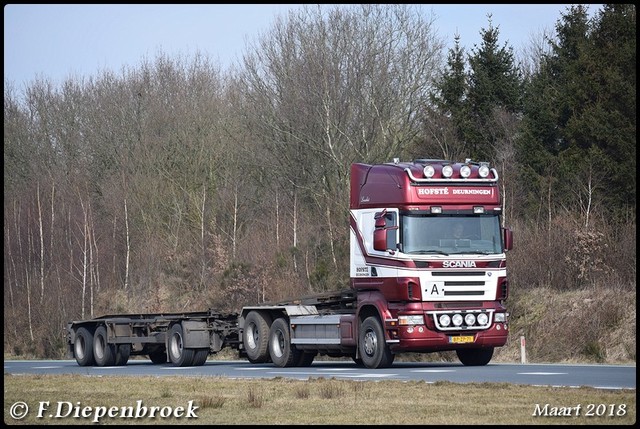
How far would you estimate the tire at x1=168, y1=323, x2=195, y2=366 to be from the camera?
2950cm

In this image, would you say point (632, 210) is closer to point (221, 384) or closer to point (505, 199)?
point (505, 199)

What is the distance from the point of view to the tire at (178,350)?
29.5 meters

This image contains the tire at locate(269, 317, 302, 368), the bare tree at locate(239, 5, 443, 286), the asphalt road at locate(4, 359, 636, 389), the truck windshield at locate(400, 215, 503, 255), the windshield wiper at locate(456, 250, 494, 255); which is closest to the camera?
the asphalt road at locate(4, 359, 636, 389)

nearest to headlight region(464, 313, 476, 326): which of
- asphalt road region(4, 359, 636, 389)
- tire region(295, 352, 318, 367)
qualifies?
asphalt road region(4, 359, 636, 389)

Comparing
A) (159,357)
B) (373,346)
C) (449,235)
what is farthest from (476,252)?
(159,357)

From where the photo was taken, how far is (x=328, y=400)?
17562mm

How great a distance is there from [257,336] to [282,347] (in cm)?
85

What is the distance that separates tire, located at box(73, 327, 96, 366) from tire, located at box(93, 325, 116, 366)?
0.22 metres

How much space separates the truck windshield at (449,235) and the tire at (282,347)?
4.68 m

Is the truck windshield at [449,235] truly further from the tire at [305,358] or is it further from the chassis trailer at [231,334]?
the tire at [305,358]

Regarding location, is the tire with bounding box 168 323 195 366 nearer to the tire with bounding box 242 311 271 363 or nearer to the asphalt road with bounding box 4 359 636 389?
the asphalt road with bounding box 4 359 636 389

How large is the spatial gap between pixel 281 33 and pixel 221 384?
3491cm

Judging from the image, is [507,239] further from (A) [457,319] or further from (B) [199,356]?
(B) [199,356]

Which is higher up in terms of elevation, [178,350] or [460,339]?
[460,339]
